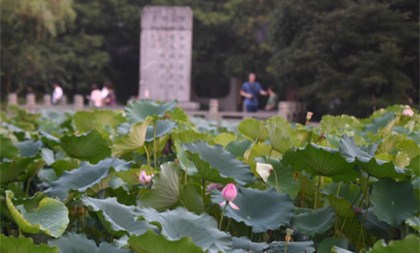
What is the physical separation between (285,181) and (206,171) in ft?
0.53

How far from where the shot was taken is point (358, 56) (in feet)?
33.9

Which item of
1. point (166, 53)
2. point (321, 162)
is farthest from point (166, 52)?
point (321, 162)

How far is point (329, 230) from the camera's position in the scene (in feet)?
3.98

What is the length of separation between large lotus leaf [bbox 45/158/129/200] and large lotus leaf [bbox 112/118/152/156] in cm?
9

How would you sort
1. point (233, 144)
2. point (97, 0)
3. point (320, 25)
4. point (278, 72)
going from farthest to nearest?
point (97, 0) < point (278, 72) < point (320, 25) < point (233, 144)

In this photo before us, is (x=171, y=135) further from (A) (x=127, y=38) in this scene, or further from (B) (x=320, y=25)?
(A) (x=127, y=38)

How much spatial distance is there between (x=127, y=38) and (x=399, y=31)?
920 cm

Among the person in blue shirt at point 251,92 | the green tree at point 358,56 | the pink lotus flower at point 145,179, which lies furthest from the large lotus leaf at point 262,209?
the person in blue shirt at point 251,92

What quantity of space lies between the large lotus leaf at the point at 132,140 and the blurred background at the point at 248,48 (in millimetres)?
7803

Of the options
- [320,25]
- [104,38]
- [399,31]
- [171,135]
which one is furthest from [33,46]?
[171,135]

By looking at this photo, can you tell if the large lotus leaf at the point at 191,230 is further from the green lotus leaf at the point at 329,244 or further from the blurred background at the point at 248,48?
the blurred background at the point at 248,48

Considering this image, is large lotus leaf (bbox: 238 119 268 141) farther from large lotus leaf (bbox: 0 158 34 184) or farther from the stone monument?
the stone monument

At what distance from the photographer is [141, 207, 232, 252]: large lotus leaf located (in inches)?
36.9

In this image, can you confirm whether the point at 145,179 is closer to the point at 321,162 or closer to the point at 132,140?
the point at 132,140
